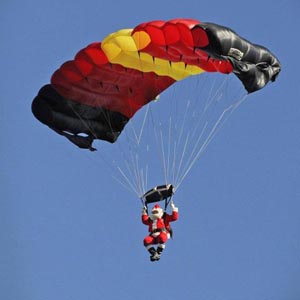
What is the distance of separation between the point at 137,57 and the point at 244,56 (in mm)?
2314

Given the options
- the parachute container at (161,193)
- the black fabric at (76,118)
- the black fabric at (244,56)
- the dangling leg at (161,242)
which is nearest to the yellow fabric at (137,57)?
the black fabric at (244,56)

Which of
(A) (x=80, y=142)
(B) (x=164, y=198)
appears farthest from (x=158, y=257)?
(A) (x=80, y=142)

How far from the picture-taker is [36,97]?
1019 inches

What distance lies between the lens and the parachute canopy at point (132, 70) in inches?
915

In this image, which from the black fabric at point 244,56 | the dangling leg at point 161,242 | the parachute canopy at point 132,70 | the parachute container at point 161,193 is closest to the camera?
the black fabric at point 244,56

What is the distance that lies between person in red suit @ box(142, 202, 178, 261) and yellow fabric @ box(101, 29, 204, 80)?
9.04ft

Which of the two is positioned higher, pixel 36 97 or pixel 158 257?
pixel 36 97

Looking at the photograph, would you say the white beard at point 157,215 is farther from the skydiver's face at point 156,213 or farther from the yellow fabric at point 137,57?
the yellow fabric at point 137,57

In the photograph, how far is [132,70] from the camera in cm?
2564

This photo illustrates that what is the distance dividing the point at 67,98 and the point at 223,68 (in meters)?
3.46

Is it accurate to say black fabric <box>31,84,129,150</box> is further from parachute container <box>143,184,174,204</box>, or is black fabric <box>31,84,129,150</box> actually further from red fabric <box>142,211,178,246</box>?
red fabric <box>142,211,178,246</box>

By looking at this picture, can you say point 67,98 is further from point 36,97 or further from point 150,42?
point 150,42

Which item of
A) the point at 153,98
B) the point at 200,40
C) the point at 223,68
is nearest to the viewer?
the point at 200,40

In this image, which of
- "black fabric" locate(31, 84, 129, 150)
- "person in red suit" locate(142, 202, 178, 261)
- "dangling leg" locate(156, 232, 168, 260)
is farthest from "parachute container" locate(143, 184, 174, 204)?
"black fabric" locate(31, 84, 129, 150)
